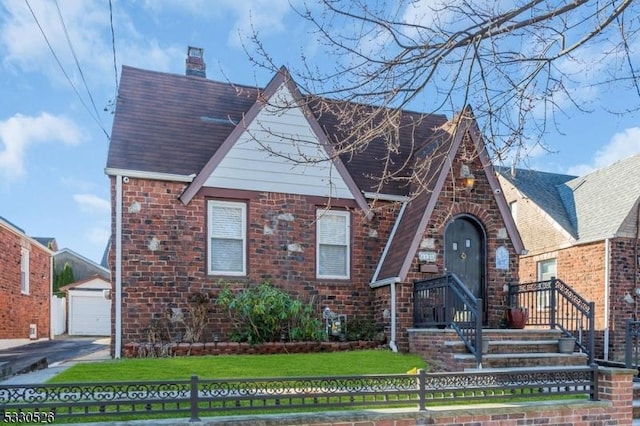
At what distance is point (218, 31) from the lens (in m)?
8.39

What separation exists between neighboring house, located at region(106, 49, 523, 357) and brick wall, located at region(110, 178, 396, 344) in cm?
2

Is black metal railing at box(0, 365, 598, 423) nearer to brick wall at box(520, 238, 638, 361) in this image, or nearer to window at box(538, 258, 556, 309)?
brick wall at box(520, 238, 638, 361)

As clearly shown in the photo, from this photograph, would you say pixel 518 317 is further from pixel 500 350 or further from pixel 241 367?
pixel 241 367

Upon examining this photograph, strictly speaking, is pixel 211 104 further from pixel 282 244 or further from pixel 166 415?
pixel 166 415

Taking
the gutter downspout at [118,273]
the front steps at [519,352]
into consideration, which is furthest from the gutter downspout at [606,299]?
the gutter downspout at [118,273]

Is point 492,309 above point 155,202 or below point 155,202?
below

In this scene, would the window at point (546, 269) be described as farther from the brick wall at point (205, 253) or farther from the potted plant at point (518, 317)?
the brick wall at point (205, 253)

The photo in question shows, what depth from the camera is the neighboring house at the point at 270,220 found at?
32.3ft

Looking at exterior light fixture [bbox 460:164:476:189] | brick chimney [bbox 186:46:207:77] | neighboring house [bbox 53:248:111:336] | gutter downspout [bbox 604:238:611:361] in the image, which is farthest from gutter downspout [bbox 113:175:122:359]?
neighboring house [bbox 53:248:111:336]

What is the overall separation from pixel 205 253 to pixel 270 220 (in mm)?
1553

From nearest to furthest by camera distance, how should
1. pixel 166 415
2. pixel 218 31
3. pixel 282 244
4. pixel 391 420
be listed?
1. pixel 166 415
2. pixel 391 420
3. pixel 218 31
4. pixel 282 244

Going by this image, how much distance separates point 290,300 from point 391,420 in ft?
16.0

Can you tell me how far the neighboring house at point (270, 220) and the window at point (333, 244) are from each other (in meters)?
0.02

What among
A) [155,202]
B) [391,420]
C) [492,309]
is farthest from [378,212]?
[391,420]
